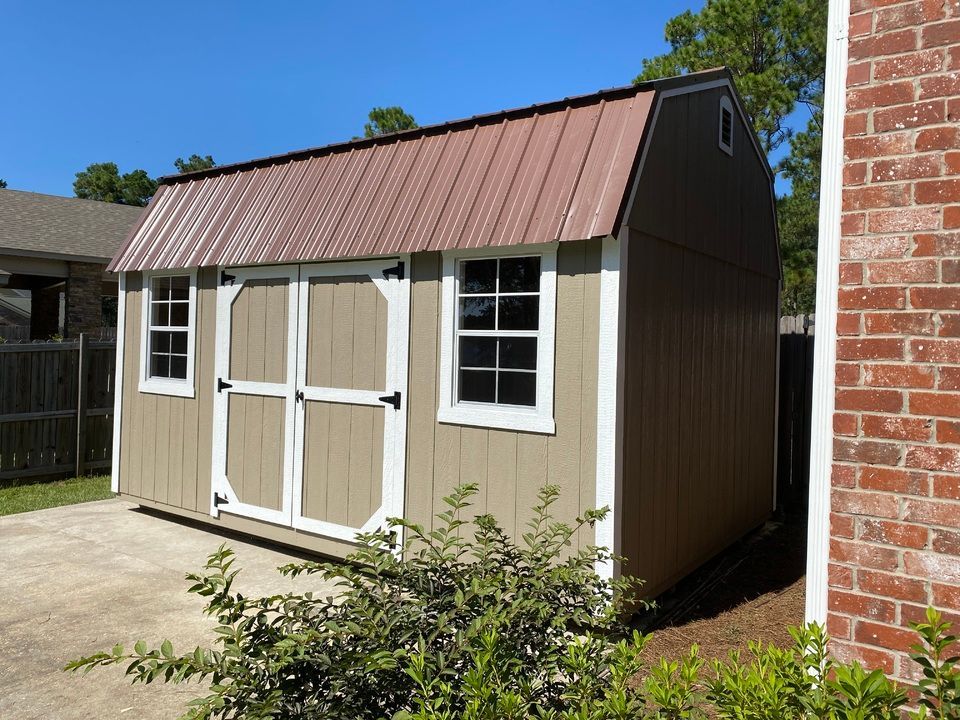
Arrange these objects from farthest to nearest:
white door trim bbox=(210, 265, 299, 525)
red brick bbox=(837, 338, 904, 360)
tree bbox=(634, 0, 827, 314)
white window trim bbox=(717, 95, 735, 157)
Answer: tree bbox=(634, 0, 827, 314), white door trim bbox=(210, 265, 299, 525), white window trim bbox=(717, 95, 735, 157), red brick bbox=(837, 338, 904, 360)

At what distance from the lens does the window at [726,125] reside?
19.4ft

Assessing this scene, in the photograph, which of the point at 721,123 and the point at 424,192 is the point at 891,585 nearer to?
the point at 424,192

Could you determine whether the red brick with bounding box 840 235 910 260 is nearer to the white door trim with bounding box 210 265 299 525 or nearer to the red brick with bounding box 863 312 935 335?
the red brick with bounding box 863 312 935 335

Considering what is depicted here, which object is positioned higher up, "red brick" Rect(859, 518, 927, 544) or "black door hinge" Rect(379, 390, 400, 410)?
"black door hinge" Rect(379, 390, 400, 410)

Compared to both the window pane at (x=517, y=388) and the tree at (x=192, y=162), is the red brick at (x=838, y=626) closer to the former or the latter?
the window pane at (x=517, y=388)

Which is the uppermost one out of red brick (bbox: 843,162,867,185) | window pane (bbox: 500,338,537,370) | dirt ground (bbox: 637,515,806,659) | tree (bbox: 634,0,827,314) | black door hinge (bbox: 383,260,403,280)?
tree (bbox: 634,0,827,314)

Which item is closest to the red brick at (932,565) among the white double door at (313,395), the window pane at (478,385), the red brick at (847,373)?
the red brick at (847,373)

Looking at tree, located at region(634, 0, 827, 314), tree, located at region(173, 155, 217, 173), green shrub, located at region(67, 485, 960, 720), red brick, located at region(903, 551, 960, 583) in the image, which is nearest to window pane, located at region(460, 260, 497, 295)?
green shrub, located at region(67, 485, 960, 720)

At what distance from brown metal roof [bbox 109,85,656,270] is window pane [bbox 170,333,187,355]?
2.28 feet

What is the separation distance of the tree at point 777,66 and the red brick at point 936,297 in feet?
42.4

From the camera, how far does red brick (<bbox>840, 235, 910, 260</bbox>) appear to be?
6.81 ft

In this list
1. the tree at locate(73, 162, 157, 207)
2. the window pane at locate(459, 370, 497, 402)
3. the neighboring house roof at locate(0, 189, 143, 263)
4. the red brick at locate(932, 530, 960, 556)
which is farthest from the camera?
the tree at locate(73, 162, 157, 207)

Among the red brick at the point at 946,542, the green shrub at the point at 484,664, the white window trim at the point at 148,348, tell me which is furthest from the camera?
the white window trim at the point at 148,348

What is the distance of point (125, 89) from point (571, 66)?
30.1 meters
